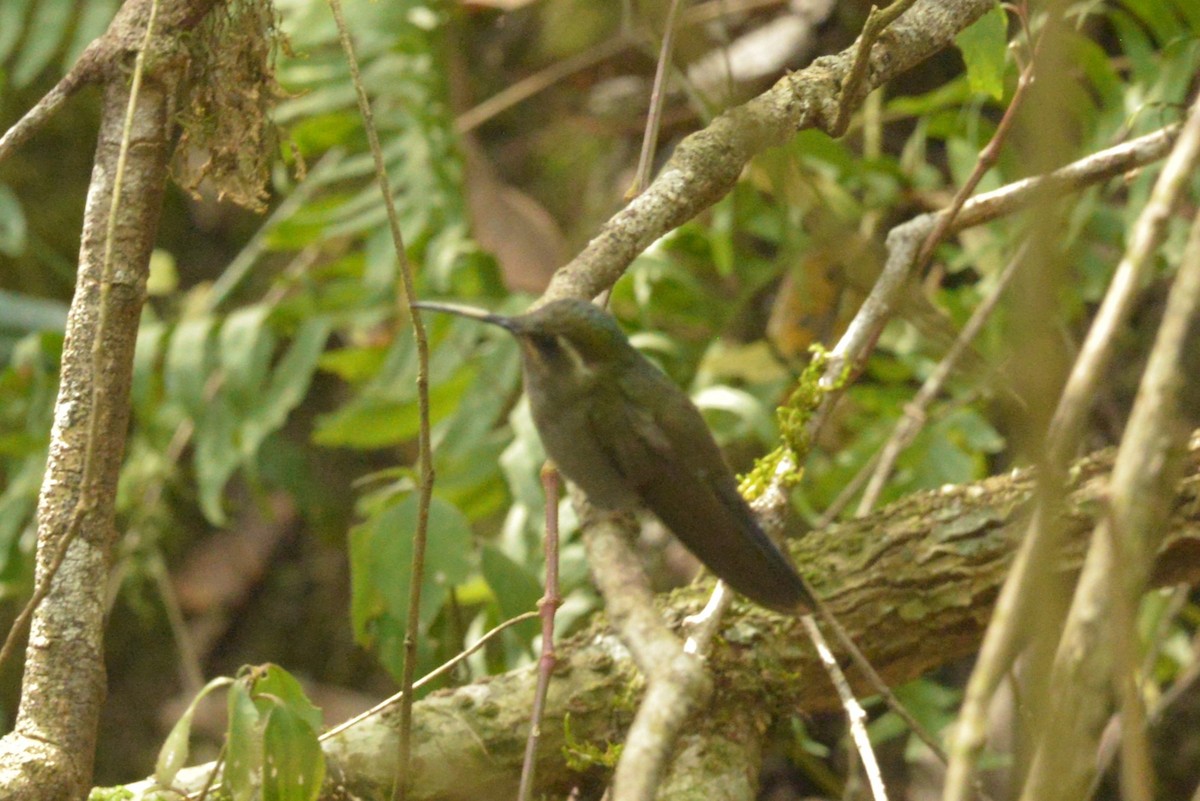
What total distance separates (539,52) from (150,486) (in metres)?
3.02

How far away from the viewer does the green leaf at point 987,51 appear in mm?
2236

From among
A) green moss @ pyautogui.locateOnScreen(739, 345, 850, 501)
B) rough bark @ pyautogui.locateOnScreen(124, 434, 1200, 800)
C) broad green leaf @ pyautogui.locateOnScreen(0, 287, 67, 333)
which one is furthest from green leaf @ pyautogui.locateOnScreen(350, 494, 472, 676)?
broad green leaf @ pyautogui.locateOnScreen(0, 287, 67, 333)

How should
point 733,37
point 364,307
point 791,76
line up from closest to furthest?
1. point 791,76
2. point 364,307
3. point 733,37

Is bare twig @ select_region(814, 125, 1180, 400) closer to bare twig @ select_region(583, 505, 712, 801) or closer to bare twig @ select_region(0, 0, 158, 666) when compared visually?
bare twig @ select_region(583, 505, 712, 801)

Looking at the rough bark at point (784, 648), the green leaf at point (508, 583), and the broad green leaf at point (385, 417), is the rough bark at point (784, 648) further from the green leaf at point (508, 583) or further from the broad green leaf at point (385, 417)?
the broad green leaf at point (385, 417)

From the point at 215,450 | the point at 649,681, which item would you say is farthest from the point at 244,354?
the point at 649,681

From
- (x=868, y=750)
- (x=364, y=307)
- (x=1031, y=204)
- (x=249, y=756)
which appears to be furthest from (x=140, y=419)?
(x=1031, y=204)

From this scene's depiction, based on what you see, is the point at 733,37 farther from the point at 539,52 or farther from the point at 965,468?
the point at 965,468

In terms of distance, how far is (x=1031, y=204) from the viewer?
1.14 meters

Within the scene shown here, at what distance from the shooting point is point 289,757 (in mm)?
1847

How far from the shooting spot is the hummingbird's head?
6.84ft

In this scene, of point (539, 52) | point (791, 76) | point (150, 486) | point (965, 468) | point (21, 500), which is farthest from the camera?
point (539, 52)

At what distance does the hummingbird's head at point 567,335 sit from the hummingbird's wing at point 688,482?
0.08 m

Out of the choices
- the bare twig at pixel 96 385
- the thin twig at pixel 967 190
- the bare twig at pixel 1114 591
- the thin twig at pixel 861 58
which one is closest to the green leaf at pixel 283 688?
the bare twig at pixel 96 385
